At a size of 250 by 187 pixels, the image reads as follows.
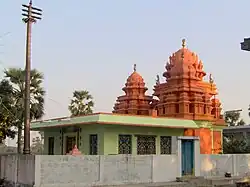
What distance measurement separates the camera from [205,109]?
28.8 metres

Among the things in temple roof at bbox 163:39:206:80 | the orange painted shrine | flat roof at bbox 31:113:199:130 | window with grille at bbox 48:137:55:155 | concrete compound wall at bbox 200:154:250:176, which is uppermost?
temple roof at bbox 163:39:206:80

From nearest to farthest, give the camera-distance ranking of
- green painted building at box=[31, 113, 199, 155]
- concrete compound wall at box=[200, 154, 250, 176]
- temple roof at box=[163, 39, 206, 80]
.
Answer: concrete compound wall at box=[200, 154, 250, 176] < green painted building at box=[31, 113, 199, 155] < temple roof at box=[163, 39, 206, 80]

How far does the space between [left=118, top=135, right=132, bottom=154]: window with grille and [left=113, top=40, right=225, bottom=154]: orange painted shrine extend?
448cm

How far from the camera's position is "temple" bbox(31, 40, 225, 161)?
21109mm

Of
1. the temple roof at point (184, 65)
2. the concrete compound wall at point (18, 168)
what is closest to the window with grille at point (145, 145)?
the concrete compound wall at point (18, 168)

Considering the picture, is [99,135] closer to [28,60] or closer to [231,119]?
[28,60]

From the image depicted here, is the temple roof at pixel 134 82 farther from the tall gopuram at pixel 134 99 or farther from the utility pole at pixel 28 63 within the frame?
the utility pole at pixel 28 63

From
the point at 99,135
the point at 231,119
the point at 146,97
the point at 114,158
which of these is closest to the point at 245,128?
the point at 231,119

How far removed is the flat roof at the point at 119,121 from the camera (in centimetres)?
2030

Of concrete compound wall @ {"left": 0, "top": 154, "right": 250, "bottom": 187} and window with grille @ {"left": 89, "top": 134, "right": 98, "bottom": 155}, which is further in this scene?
window with grille @ {"left": 89, "top": 134, "right": 98, "bottom": 155}

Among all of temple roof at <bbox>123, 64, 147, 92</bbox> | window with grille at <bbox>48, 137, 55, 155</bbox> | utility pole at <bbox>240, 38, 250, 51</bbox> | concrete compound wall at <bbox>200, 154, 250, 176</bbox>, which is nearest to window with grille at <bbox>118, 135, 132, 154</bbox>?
concrete compound wall at <bbox>200, 154, 250, 176</bbox>

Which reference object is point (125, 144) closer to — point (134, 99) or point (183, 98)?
point (183, 98)

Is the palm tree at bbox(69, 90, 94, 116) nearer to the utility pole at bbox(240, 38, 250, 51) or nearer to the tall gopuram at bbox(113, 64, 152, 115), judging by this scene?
the tall gopuram at bbox(113, 64, 152, 115)

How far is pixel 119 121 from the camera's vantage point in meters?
20.7
